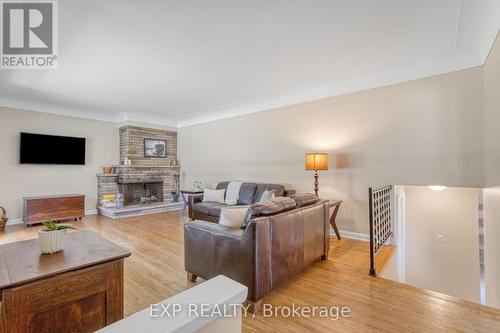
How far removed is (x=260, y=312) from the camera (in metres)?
2.02

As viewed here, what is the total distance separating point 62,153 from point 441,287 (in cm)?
822

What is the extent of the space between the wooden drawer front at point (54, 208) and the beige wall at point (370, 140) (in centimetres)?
354

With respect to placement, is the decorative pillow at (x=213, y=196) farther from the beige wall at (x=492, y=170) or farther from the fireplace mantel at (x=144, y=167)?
the beige wall at (x=492, y=170)

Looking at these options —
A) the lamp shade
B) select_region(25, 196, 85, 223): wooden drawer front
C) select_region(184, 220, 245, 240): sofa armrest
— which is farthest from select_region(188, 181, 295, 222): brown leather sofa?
select_region(25, 196, 85, 223): wooden drawer front

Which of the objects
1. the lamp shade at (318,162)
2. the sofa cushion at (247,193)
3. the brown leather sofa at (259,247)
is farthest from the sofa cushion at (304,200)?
the sofa cushion at (247,193)

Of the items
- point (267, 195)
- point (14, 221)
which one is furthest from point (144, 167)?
point (267, 195)

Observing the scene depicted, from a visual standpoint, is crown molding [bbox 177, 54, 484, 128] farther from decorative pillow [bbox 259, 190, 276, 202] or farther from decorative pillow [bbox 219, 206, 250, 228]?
decorative pillow [bbox 219, 206, 250, 228]

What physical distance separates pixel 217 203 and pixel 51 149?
3982 mm

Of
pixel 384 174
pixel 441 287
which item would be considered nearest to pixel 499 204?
pixel 384 174

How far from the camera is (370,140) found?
12.5 feet

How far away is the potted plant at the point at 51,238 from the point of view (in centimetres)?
157

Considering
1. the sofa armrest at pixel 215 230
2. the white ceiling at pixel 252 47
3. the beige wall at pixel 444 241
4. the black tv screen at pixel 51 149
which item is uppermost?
the white ceiling at pixel 252 47

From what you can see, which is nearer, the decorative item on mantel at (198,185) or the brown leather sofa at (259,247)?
the brown leather sofa at (259,247)

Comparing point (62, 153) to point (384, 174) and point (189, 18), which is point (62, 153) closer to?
point (189, 18)
